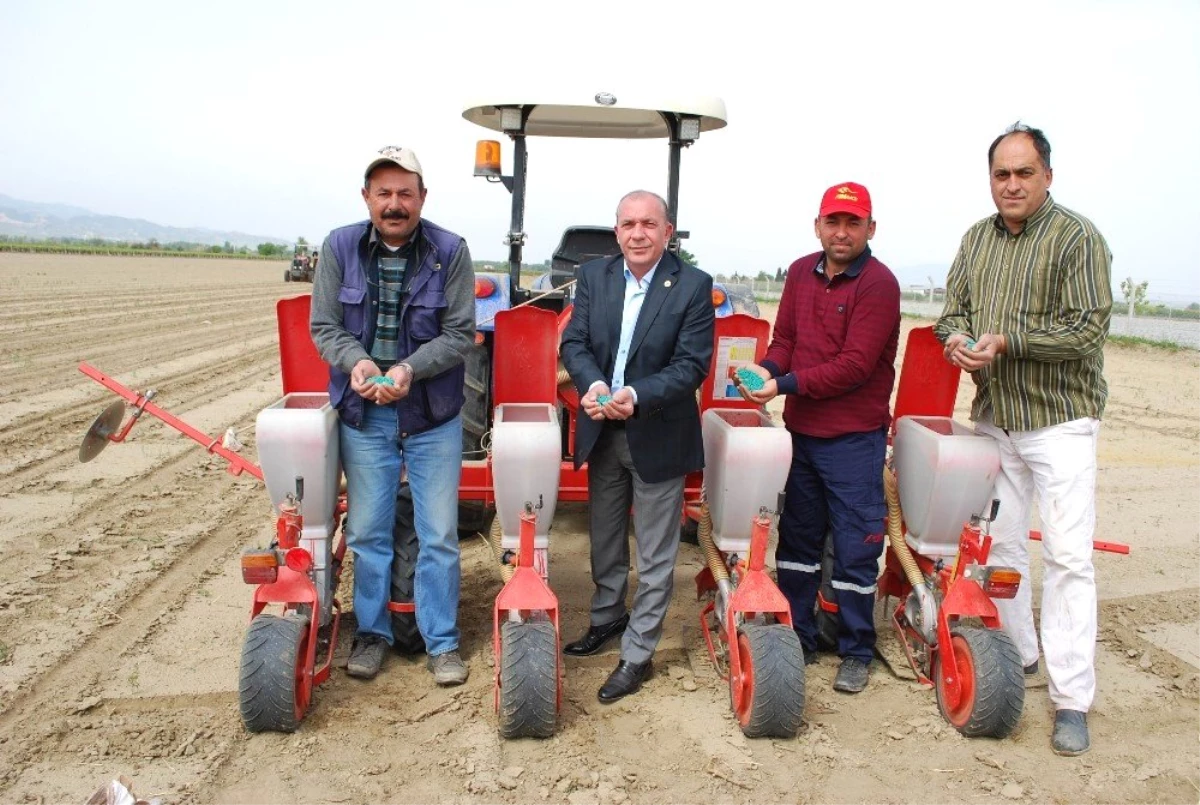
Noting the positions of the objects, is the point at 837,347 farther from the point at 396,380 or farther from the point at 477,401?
the point at 477,401

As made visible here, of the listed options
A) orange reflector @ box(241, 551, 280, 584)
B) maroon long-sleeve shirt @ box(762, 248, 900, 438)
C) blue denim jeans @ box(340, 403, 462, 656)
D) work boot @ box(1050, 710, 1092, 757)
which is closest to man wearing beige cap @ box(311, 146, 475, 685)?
blue denim jeans @ box(340, 403, 462, 656)

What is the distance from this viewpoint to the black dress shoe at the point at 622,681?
3324 millimetres

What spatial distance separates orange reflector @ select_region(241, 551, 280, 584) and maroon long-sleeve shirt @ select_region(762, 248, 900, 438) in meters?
1.83

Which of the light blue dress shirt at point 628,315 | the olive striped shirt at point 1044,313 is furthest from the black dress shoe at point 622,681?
the olive striped shirt at point 1044,313

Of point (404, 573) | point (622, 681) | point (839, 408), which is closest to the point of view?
point (622, 681)

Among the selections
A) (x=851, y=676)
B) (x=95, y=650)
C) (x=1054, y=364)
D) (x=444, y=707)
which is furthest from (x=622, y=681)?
(x=95, y=650)

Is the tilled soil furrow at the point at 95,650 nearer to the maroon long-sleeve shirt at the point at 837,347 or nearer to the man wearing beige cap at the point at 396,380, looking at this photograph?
the man wearing beige cap at the point at 396,380

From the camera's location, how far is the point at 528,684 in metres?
2.95

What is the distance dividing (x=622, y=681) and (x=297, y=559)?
121 cm

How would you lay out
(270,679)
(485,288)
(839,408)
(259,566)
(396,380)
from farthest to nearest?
(485,288) → (839,408) → (396,380) → (259,566) → (270,679)

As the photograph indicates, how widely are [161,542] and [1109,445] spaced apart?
7314mm

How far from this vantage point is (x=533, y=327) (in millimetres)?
3682

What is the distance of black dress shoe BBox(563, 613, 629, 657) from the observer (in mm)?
3689

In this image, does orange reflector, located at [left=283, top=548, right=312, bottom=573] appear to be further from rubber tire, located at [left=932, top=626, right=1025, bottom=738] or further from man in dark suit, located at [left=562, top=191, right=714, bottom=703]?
rubber tire, located at [left=932, top=626, right=1025, bottom=738]
